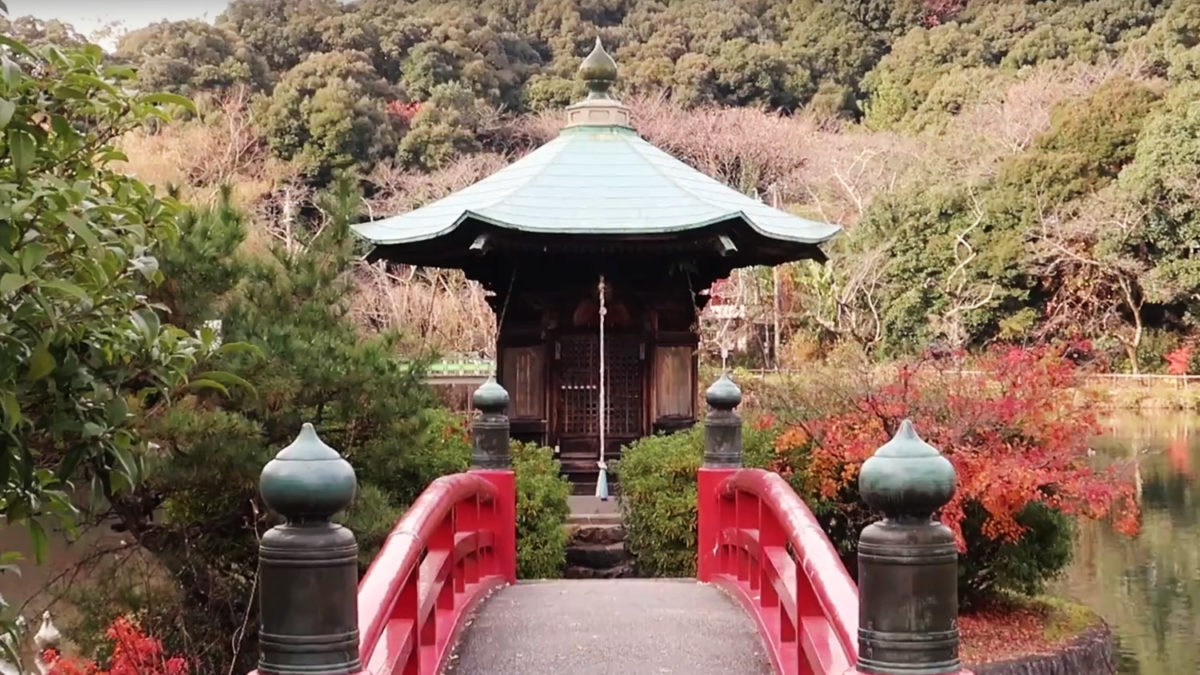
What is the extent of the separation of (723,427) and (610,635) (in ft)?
5.29

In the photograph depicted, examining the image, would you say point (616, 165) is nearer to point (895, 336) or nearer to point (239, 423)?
point (239, 423)

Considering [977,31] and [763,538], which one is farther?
[977,31]

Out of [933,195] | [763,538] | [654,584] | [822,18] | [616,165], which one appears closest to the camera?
[763,538]

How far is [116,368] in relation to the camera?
3100 millimetres

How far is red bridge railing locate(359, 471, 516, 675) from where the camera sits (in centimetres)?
353


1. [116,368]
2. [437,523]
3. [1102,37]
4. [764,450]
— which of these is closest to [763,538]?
[437,523]

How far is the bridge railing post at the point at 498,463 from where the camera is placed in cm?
684

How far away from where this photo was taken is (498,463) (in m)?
6.94

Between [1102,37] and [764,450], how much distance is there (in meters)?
35.0

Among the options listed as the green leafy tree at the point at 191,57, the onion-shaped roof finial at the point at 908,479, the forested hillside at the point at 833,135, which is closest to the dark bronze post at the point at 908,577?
the onion-shaped roof finial at the point at 908,479

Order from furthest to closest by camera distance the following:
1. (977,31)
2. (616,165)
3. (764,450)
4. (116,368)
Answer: (977,31) < (616,165) < (764,450) < (116,368)

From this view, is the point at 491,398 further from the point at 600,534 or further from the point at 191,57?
the point at 191,57

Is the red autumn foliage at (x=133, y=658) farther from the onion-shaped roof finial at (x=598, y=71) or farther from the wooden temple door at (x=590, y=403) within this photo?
the onion-shaped roof finial at (x=598, y=71)

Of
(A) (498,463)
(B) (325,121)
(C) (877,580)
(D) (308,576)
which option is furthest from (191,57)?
(C) (877,580)
